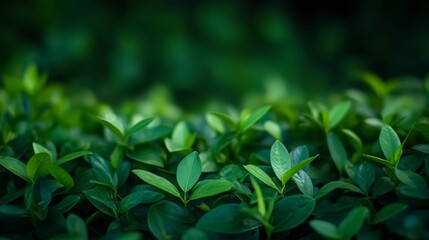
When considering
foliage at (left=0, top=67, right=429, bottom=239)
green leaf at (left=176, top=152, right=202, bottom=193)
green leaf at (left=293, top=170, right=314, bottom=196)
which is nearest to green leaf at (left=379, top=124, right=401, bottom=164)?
foliage at (left=0, top=67, right=429, bottom=239)

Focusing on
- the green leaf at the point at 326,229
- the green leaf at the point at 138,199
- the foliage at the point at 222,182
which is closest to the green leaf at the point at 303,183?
the foliage at the point at 222,182

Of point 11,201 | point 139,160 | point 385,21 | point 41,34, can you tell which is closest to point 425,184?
point 139,160

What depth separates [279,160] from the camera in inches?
49.4

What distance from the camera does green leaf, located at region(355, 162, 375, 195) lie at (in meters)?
1.25

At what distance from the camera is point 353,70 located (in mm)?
3711

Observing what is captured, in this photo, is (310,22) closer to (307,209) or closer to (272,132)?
(272,132)

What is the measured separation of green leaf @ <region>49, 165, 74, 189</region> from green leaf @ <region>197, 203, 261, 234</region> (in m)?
0.39

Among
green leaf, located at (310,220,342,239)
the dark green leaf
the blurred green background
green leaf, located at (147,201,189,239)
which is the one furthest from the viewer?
the blurred green background

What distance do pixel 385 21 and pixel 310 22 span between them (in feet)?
2.07

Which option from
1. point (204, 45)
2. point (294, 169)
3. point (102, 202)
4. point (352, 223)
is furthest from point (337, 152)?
point (204, 45)

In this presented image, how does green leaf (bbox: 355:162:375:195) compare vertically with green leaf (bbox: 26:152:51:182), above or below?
below

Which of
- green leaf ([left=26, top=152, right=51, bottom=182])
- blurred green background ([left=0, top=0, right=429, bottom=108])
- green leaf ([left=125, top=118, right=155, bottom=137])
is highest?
green leaf ([left=125, top=118, right=155, bottom=137])

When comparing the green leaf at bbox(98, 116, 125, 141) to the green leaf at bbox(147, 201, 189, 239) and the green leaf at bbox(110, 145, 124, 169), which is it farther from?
the green leaf at bbox(147, 201, 189, 239)

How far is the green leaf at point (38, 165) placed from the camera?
1218 mm
